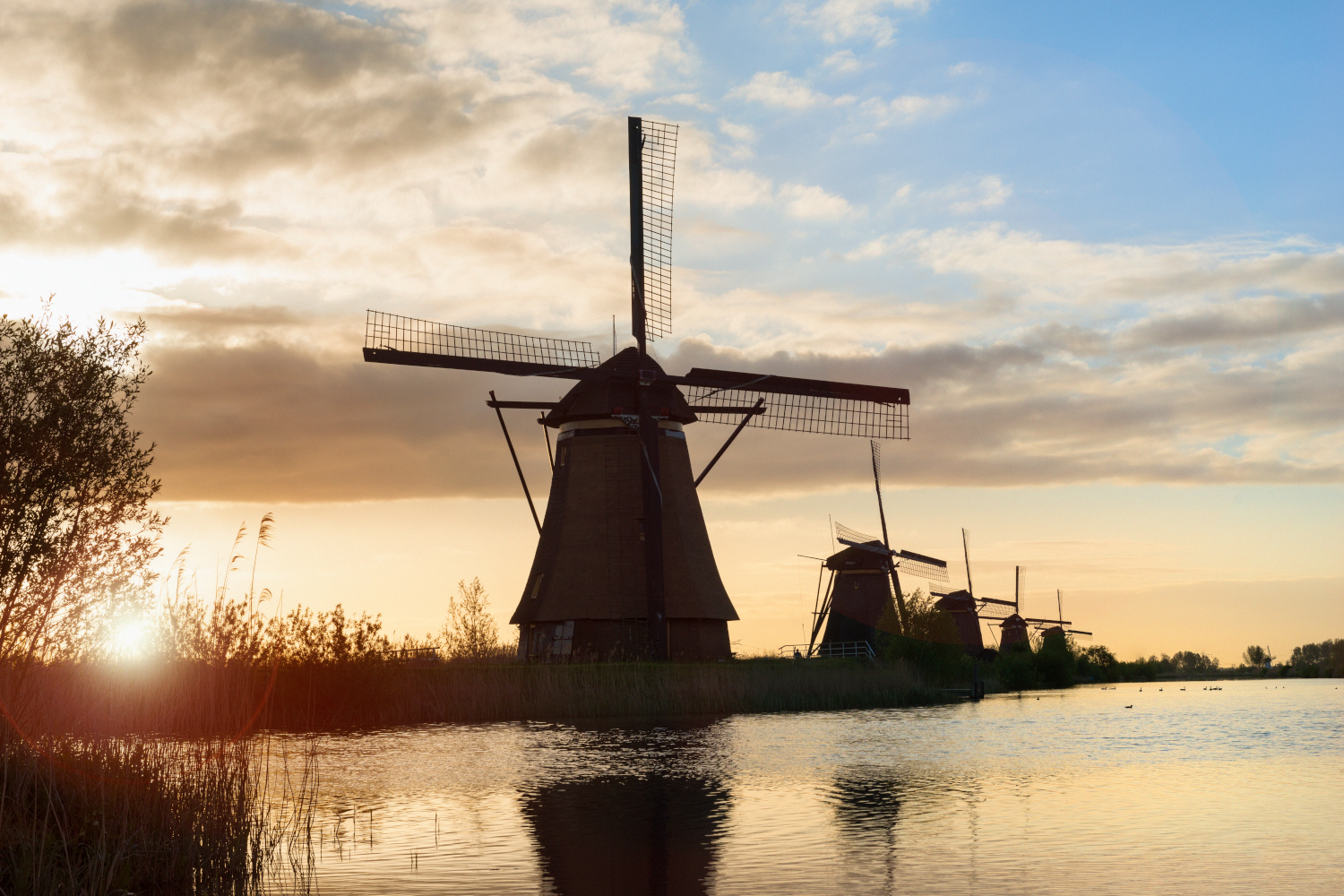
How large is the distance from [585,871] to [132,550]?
23.3 ft

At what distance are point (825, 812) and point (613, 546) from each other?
2012cm

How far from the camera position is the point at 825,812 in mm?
13336

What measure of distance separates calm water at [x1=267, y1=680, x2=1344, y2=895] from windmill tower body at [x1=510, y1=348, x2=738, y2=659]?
7.72 m

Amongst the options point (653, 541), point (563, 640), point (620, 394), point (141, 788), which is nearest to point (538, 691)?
point (563, 640)

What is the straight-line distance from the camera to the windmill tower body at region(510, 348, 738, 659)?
107 feet

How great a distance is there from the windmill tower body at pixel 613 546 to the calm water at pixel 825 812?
304 inches

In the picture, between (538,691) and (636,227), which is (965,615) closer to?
(636,227)

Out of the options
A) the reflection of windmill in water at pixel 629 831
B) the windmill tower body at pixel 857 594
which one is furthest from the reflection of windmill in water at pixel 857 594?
the reflection of windmill in water at pixel 629 831

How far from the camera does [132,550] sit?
13836 millimetres

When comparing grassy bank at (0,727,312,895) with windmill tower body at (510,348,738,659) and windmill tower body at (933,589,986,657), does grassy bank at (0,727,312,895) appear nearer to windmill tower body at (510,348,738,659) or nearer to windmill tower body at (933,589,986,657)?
windmill tower body at (510,348,738,659)

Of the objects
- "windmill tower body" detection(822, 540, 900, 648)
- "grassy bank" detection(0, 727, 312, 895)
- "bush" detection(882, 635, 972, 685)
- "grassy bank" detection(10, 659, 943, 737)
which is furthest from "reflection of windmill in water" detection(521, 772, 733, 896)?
"windmill tower body" detection(822, 540, 900, 648)

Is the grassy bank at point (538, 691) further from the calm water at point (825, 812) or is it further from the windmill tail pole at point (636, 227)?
the windmill tail pole at point (636, 227)

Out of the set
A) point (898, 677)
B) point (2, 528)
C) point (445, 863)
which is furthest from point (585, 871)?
point (898, 677)

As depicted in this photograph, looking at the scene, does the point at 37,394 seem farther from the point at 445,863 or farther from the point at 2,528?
the point at 445,863
